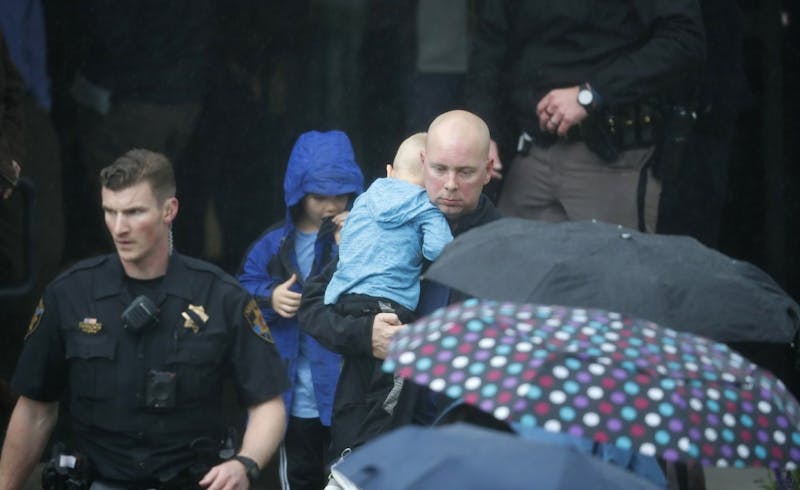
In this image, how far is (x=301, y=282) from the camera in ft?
19.5

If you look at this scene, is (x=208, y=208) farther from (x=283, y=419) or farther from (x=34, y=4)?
(x=283, y=419)

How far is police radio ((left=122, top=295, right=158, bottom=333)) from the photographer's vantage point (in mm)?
4957

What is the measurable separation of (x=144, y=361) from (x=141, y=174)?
634 mm

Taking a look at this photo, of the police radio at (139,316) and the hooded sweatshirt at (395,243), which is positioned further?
the police radio at (139,316)

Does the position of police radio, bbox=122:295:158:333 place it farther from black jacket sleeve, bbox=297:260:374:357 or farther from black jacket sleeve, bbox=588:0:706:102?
black jacket sleeve, bbox=588:0:706:102

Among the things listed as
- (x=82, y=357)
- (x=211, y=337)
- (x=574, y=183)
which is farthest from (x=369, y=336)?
(x=574, y=183)

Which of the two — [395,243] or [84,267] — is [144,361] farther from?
[395,243]

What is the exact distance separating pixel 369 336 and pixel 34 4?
297 cm

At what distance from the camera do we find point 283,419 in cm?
520

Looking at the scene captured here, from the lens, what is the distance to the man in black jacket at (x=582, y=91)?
19.5ft

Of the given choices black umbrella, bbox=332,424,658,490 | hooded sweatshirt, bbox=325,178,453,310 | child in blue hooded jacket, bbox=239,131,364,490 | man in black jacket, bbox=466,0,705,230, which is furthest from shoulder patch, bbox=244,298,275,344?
black umbrella, bbox=332,424,658,490

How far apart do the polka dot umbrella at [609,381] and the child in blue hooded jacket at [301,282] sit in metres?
2.32

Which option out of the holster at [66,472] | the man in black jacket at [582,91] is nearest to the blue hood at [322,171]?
the man in black jacket at [582,91]

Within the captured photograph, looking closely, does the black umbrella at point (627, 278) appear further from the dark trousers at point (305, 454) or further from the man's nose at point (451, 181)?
the dark trousers at point (305, 454)
